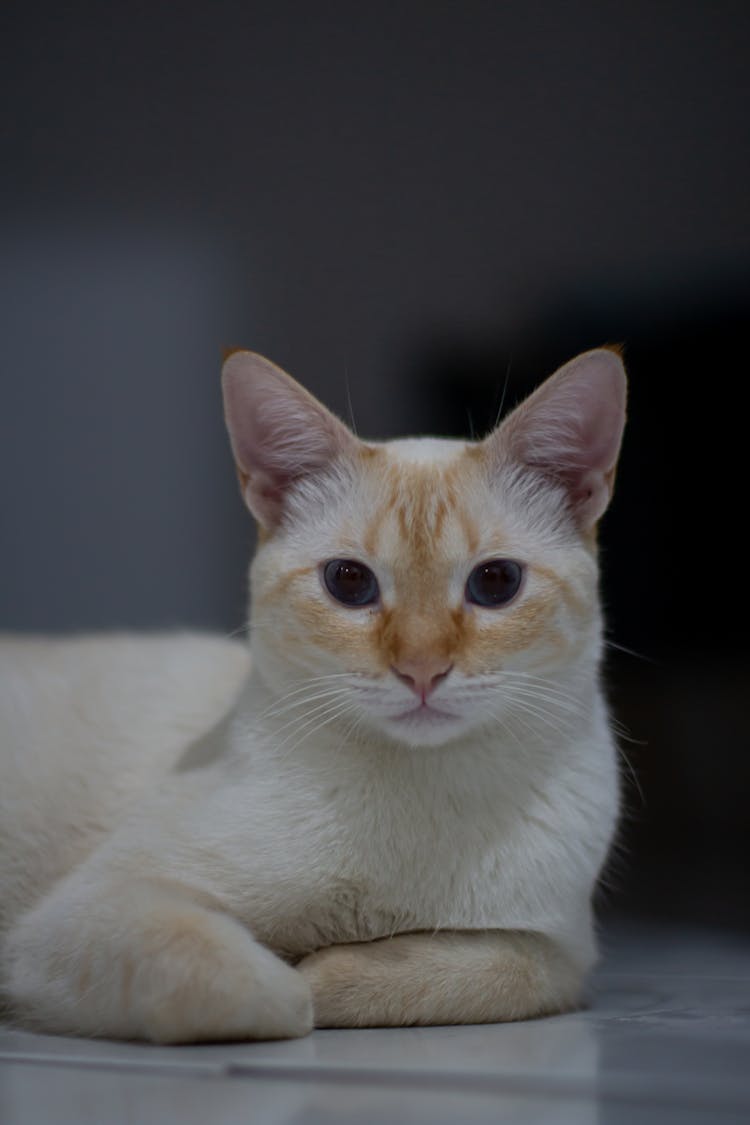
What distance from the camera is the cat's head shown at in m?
1.79

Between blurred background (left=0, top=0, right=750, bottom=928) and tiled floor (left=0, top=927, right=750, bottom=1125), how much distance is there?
1.66 meters

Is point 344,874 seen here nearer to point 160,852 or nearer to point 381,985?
point 381,985

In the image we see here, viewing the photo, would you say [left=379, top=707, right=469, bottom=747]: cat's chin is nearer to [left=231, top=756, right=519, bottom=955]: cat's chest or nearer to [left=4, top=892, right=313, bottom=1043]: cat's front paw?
[left=231, top=756, right=519, bottom=955]: cat's chest

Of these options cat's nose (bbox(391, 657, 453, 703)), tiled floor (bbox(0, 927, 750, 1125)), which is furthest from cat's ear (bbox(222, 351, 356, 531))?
tiled floor (bbox(0, 927, 750, 1125))

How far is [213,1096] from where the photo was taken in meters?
1.45

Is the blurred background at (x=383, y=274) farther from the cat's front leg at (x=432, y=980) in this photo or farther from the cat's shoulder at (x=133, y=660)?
the cat's front leg at (x=432, y=980)

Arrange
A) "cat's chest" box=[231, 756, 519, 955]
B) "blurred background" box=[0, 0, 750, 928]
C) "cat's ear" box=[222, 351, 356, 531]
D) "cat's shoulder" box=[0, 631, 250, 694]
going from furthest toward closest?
"blurred background" box=[0, 0, 750, 928]
"cat's shoulder" box=[0, 631, 250, 694]
"cat's ear" box=[222, 351, 356, 531]
"cat's chest" box=[231, 756, 519, 955]

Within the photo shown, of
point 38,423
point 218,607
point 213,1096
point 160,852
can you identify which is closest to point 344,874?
point 160,852

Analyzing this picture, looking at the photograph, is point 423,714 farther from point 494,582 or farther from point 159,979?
point 159,979

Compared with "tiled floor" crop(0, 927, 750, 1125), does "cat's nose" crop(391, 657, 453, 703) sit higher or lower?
higher

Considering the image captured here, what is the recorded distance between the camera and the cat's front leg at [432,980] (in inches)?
70.4

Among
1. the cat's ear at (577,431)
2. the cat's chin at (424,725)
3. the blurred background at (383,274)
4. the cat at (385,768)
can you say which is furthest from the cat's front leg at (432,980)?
the blurred background at (383,274)

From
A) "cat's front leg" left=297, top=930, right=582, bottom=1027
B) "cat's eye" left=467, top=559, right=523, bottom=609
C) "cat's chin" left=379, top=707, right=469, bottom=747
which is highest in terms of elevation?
"cat's eye" left=467, top=559, right=523, bottom=609

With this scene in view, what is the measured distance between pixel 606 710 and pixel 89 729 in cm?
89
